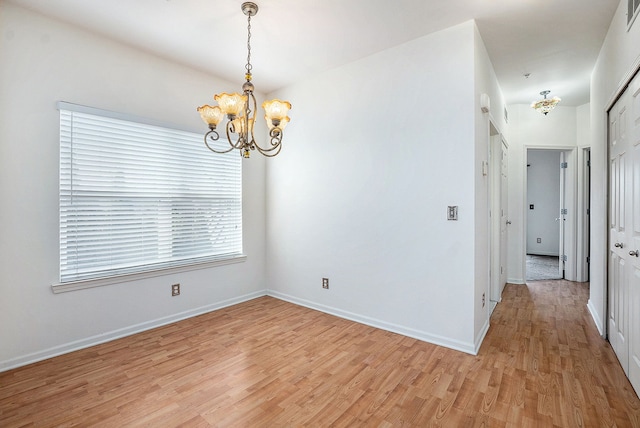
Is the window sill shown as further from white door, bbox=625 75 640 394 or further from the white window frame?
white door, bbox=625 75 640 394

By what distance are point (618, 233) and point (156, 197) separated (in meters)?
4.11

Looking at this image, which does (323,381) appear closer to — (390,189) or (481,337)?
(481,337)

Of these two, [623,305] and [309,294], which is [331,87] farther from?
[623,305]

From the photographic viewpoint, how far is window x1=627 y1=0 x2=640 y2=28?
1985 mm

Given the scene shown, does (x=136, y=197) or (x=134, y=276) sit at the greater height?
(x=136, y=197)

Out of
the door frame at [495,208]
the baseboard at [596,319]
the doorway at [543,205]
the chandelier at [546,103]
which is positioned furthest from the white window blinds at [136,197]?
the doorway at [543,205]

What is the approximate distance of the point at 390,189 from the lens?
121 inches

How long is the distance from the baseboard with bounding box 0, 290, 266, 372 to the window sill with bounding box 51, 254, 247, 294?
0.46m

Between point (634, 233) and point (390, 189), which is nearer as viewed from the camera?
point (634, 233)

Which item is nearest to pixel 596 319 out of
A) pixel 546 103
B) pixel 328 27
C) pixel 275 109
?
pixel 546 103

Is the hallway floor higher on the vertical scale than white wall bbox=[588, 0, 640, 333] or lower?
lower

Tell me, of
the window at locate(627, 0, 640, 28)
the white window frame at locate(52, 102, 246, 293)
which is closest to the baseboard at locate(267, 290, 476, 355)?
the white window frame at locate(52, 102, 246, 293)

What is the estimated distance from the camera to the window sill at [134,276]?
2.62m

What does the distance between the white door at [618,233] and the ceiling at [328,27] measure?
0.84 meters
